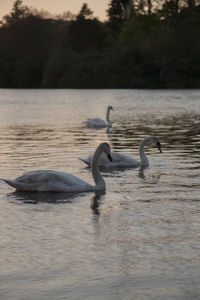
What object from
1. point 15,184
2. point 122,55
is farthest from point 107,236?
point 122,55

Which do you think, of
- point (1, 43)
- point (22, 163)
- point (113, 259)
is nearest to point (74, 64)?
point (1, 43)

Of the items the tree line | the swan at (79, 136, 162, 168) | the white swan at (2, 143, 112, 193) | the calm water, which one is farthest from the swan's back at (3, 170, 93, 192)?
the tree line

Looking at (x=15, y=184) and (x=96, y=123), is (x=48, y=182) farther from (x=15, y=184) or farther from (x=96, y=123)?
(x=96, y=123)

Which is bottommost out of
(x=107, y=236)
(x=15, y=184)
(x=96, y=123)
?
(x=107, y=236)

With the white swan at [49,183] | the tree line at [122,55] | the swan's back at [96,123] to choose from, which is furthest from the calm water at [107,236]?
the tree line at [122,55]

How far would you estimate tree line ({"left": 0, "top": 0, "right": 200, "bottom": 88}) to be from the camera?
96875 mm

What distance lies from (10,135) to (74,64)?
80989mm

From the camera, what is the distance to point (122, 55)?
329 feet

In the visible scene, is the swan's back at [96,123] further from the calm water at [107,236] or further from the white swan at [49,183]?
the white swan at [49,183]

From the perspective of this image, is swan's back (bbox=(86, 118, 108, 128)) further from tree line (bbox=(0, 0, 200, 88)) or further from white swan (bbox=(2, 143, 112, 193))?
tree line (bbox=(0, 0, 200, 88))

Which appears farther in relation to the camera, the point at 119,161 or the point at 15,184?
the point at 119,161

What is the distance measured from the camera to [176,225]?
29.6 ft

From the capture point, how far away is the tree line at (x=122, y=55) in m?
96.9

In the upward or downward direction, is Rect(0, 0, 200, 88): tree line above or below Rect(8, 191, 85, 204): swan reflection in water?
above
